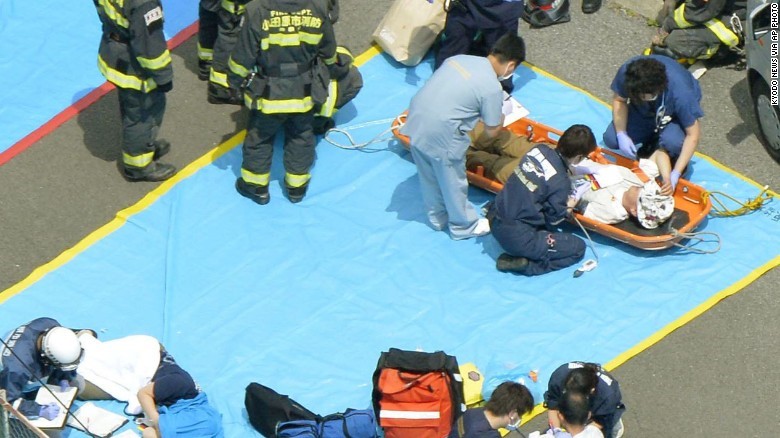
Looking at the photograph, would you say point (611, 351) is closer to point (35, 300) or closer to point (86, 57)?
point (35, 300)

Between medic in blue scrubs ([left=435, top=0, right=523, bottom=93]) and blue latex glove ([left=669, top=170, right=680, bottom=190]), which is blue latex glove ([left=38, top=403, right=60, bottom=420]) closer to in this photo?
medic in blue scrubs ([left=435, top=0, right=523, bottom=93])

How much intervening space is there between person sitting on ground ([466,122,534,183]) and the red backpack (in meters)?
1.97

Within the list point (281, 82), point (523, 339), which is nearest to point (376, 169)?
point (281, 82)

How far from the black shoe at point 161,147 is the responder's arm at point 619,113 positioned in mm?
3459

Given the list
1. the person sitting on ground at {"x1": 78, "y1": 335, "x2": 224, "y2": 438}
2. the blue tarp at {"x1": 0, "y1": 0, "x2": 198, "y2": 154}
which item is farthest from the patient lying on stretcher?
the blue tarp at {"x1": 0, "y1": 0, "x2": 198, "y2": 154}

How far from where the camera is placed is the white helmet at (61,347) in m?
7.53

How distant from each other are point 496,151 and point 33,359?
11.8 feet

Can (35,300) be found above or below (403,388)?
below

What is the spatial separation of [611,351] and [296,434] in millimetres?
2163

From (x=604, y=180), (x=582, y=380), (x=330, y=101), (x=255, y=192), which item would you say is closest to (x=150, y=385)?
(x=255, y=192)

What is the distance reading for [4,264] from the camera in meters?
8.77

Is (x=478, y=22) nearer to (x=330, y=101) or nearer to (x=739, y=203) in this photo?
(x=330, y=101)

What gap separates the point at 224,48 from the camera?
9703 millimetres

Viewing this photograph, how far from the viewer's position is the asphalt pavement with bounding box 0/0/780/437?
25.4 feet
